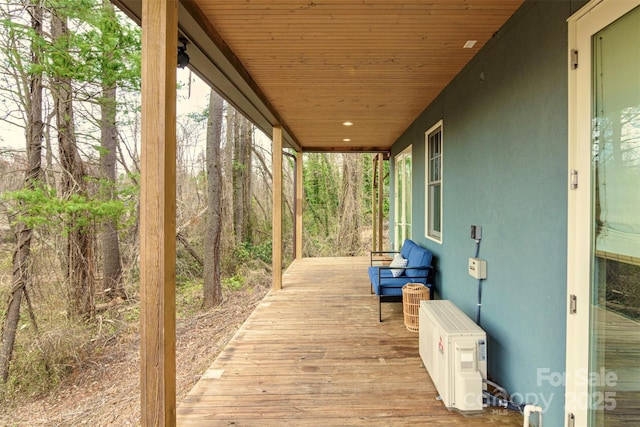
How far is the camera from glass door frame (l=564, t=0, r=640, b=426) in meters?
1.37

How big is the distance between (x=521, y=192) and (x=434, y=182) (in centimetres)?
209

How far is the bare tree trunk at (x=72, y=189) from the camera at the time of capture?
4285mm

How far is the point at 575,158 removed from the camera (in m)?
1.43

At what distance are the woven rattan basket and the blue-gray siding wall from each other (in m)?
0.45

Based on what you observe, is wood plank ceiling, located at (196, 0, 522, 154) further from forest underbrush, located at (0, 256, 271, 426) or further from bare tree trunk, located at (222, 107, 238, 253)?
bare tree trunk, located at (222, 107, 238, 253)

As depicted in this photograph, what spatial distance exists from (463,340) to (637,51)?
5.63 feet

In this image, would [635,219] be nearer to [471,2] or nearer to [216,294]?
[471,2]

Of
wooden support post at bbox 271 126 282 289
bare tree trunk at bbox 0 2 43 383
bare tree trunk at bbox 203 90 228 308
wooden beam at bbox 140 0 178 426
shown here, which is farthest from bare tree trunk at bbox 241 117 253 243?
wooden beam at bbox 140 0 178 426

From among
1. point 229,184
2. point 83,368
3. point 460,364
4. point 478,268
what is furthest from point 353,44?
point 229,184

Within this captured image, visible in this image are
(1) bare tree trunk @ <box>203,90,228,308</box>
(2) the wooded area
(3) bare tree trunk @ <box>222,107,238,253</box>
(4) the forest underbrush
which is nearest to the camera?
(4) the forest underbrush

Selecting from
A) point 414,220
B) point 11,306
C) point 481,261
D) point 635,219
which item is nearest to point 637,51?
point 635,219

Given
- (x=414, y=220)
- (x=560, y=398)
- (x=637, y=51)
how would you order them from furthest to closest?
(x=414, y=220), (x=560, y=398), (x=637, y=51)

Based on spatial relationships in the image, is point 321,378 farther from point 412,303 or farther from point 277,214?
point 277,214

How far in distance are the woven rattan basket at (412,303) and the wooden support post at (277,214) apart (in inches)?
85.1
